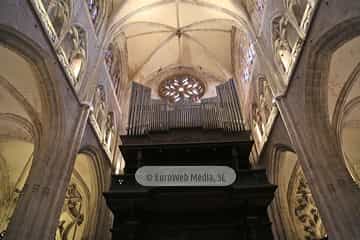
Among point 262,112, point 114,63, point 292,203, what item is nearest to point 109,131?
point 114,63

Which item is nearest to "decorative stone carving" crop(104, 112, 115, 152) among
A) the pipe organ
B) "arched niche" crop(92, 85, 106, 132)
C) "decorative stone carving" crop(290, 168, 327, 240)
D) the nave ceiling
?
"arched niche" crop(92, 85, 106, 132)

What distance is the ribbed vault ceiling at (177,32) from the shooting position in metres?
12.5

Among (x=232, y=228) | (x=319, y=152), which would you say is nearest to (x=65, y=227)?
(x=232, y=228)

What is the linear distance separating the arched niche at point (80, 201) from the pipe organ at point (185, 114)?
227 cm

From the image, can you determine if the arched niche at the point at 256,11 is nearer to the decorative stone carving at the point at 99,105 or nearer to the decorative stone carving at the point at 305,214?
the decorative stone carving at the point at 305,214

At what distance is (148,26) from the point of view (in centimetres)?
1425

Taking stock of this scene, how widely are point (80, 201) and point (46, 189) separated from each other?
5010 millimetres

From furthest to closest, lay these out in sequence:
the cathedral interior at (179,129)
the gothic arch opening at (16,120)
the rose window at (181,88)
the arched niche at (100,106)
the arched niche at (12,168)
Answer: the rose window at (181,88), the arched niche at (100,106), the arched niche at (12,168), the gothic arch opening at (16,120), the cathedral interior at (179,129)

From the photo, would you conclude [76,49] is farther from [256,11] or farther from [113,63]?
[256,11]

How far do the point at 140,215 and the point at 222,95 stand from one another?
6459 millimetres

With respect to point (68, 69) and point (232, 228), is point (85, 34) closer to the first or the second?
point (68, 69)

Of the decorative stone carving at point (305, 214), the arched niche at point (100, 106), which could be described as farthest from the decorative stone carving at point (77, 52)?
the decorative stone carving at point (305, 214)

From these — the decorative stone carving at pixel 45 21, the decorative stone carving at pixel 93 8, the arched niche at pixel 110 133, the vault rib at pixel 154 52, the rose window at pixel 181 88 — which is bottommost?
the decorative stone carving at pixel 45 21

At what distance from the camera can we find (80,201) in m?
10.9
